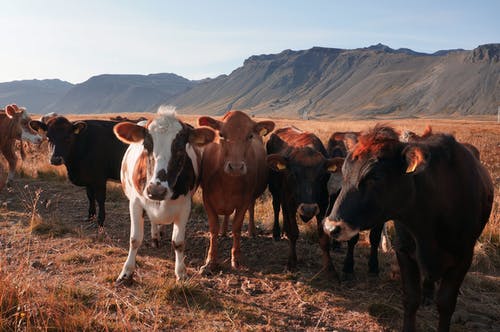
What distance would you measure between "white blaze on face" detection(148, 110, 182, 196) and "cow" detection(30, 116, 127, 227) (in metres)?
3.42

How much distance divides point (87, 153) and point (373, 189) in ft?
20.9

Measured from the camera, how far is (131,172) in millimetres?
5926

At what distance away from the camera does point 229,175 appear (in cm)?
612

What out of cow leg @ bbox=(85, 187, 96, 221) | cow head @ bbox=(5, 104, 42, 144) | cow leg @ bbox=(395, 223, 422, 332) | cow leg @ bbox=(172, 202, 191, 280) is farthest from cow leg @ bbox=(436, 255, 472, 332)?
cow head @ bbox=(5, 104, 42, 144)

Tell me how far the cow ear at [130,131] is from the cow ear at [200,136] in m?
0.60

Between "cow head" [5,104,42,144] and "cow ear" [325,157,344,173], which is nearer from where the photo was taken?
"cow ear" [325,157,344,173]

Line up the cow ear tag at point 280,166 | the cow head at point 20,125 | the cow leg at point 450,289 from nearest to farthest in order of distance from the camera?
the cow leg at point 450,289 → the cow ear tag at point 280,166 → the cow head at point 20,125

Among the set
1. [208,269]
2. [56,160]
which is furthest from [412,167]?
[56,160]

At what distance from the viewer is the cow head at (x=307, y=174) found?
222 inches

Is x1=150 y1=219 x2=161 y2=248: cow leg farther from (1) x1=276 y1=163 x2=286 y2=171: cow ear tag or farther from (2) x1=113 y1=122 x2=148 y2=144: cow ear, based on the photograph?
(1) x1=276 y1=163 x2=286 y2=171: cow ear tag

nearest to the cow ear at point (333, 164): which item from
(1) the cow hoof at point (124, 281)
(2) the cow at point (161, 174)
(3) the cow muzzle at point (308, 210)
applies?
(3) the cow muzzle at point (308, 210)

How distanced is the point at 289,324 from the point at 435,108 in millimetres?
150024

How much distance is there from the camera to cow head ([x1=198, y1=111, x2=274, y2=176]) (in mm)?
5656

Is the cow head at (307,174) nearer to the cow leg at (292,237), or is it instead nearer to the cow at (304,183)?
the cow at (304,183)
